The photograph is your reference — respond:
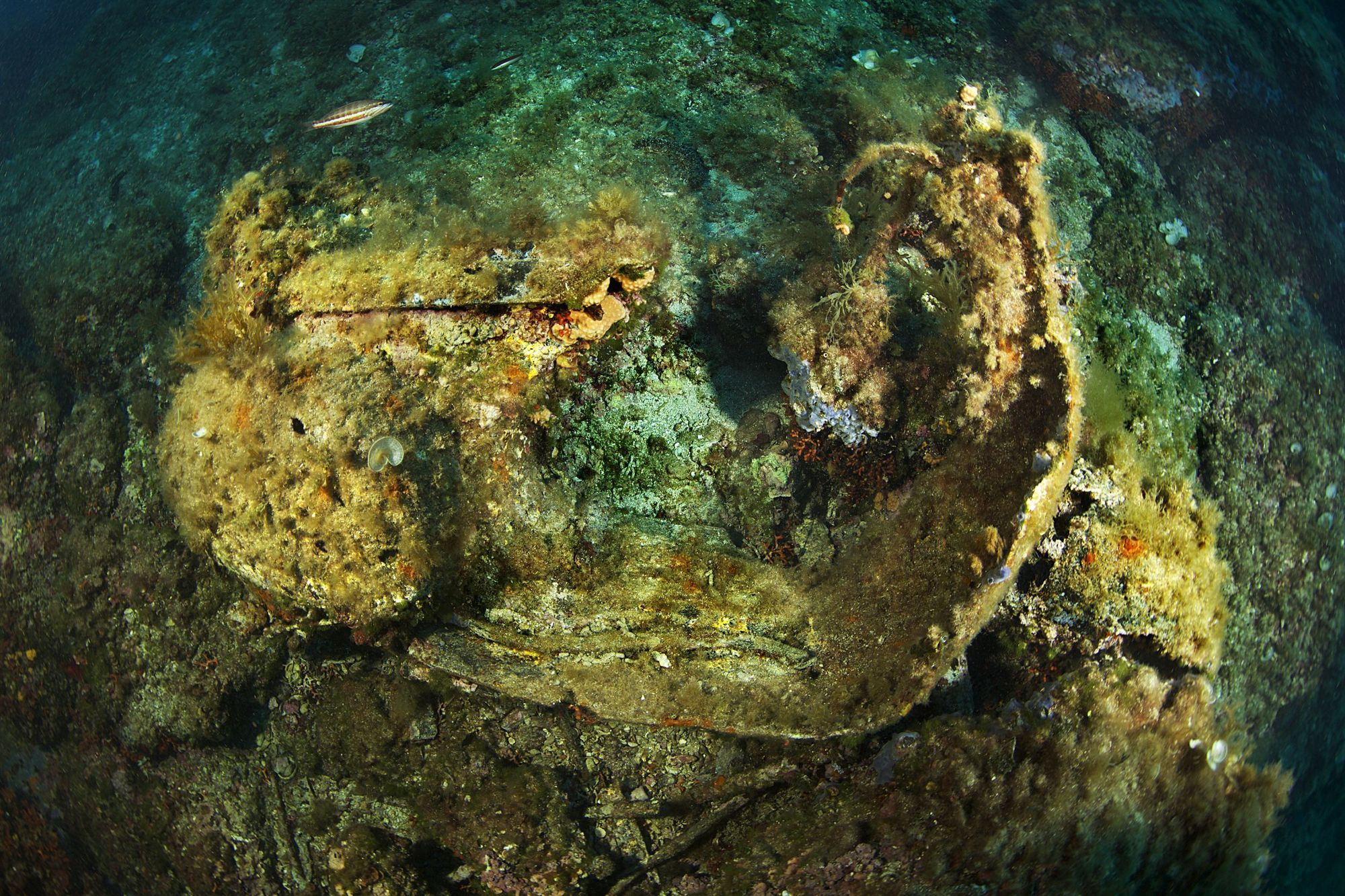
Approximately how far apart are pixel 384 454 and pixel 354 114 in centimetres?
233

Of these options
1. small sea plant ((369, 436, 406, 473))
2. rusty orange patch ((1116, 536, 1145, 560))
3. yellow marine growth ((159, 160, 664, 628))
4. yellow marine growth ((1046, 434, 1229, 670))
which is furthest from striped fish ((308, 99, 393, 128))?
rusty orange patch ((1116, 536, 1145, 560))

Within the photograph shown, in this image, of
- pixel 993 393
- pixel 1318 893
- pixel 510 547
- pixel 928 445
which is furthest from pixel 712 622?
pixel 1318 893

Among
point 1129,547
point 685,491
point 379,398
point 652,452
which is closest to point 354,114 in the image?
point 379,398

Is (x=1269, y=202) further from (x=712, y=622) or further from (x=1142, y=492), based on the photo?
(x=712, y=622)

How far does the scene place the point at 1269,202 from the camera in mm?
4547

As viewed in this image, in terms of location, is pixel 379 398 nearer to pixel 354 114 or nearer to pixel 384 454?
pixel 384 454

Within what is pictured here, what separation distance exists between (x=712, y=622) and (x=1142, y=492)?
1.96 meters

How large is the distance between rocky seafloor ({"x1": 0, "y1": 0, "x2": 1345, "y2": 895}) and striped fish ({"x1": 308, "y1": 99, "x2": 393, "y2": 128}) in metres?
0.12

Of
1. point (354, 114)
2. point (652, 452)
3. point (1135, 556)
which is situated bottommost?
point (652, 452)

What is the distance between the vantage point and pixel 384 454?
2609mm

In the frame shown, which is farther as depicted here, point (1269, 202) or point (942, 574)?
point (1269, 202)

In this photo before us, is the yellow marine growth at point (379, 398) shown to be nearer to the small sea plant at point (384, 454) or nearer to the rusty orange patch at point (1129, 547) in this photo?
the small sea plant at point (384, 454)

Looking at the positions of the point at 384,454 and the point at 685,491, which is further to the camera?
the point at 685,491

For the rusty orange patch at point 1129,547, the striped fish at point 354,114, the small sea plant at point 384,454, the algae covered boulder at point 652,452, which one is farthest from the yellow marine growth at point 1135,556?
the striped fish at point 354,114
